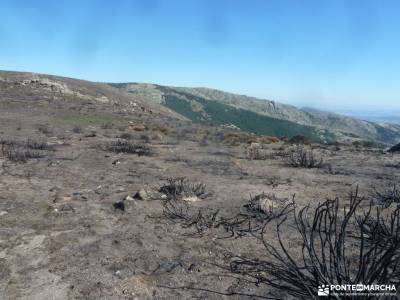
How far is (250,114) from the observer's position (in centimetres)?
11256

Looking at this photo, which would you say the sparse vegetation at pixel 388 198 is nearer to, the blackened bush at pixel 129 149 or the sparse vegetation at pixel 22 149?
the blackened bush at pixel 129 149

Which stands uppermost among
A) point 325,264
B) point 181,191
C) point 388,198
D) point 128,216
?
point 325,264

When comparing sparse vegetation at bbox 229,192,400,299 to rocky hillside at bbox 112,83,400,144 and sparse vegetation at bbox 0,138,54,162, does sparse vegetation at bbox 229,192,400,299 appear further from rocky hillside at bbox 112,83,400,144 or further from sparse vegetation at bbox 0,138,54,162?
rocky hillside at bbox 112,83,400,144

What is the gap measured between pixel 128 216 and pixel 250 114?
106569 millimetres

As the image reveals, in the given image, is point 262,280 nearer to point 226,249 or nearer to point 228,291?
point 228,291

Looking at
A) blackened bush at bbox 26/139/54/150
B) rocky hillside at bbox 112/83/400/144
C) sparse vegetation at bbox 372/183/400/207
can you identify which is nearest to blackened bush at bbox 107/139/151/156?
blackened bush at bbox 26/139/54/150

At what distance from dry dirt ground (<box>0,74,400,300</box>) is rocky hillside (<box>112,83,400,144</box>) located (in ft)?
263

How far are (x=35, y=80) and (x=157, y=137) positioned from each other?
33.3m

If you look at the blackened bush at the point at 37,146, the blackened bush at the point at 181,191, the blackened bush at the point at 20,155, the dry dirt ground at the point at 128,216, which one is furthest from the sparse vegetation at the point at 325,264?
the blackened bush at the point at 37,146

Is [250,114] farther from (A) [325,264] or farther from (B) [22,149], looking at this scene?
(A) [325,264]

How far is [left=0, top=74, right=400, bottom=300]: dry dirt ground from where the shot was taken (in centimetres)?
501

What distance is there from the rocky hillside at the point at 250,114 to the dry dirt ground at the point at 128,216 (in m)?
80.2

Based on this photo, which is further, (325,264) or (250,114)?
(250,114)

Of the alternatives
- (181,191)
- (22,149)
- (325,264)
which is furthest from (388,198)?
(22,149)
